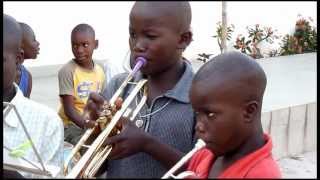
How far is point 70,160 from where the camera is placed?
153 centimetres

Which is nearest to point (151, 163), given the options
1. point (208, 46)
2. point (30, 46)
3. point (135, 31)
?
point (135, 31)

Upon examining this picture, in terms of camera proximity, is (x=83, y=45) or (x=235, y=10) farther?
(x=235, y=10)

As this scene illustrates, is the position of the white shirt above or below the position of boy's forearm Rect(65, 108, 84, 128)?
above

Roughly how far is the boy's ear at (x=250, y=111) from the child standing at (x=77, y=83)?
88.3 inches

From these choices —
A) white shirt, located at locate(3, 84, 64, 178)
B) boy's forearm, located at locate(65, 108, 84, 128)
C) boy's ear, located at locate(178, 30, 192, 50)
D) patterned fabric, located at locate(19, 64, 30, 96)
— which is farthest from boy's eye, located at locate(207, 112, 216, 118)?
boy's forearm, located at locate(65, 108, 84, 128)

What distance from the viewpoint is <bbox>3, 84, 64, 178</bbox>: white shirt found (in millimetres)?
1893

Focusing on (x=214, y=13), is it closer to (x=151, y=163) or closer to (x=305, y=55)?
(x=305, y=55)

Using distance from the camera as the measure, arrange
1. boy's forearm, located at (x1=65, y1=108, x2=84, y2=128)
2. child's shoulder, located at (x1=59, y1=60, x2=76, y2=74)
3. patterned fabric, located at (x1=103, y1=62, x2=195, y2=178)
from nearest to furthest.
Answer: patterned fabric, located at (x1=103, y1=62, x2=195, y2=178) < boy's forearm, located at (x1=65, y1=108, x2=84, y2=128) < child's shoulder, located at (x1=59, y1=60, x2=76, y2=74)

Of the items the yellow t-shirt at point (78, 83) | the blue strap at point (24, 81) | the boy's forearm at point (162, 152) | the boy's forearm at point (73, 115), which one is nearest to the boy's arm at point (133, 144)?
the boy's forearm at point (162, 152)

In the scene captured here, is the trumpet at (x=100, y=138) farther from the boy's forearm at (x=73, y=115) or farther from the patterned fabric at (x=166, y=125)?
the boy's forearm at (x=73, y=115)

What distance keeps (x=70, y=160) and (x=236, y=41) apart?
262 inches

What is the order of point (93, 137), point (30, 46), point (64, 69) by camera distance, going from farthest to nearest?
1. point (64, 69)
2. point (30, 46)
3. point (93, 137)

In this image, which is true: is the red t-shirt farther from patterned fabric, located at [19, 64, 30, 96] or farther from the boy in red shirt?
patterned fabric, located at [19, 64, 30, 96]

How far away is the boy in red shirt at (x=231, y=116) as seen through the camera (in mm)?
1356
